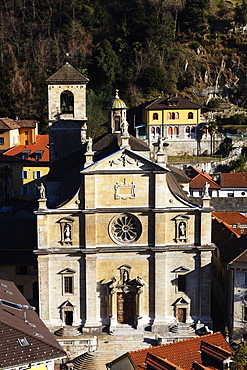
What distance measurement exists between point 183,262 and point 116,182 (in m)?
6.42

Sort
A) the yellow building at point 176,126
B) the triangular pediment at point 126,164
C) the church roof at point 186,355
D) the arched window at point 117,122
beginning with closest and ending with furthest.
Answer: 1. the church roof at point 186,355
2. the triangular pediment at point 126,164
3. the arched window at point 117,122
4. the yellow building at point 176,126

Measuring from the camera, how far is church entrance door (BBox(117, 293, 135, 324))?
37.7m

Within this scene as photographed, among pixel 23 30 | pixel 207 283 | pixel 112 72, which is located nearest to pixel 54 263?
pixel 207 283

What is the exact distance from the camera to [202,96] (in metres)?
88.3

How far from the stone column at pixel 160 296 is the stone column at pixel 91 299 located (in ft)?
11.7

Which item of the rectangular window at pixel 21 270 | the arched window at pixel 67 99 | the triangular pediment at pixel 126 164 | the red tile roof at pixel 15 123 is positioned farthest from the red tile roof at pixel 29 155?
the triangular pediment at pixel 126 164

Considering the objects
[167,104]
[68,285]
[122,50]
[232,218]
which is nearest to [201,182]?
[232,218]

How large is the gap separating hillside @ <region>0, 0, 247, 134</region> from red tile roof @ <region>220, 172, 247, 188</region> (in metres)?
21.9

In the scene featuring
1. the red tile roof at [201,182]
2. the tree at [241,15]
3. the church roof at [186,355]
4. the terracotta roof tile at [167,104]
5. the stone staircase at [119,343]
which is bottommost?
the stone staircase at [119,343]

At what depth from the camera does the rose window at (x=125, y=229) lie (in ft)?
122

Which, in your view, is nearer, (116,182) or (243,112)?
(116,182)

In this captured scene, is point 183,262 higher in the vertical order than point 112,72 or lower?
lower

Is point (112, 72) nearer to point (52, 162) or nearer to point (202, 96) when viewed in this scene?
point (202, 96)

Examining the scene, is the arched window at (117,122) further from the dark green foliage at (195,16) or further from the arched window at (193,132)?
the dark green foliage at (195,16)
